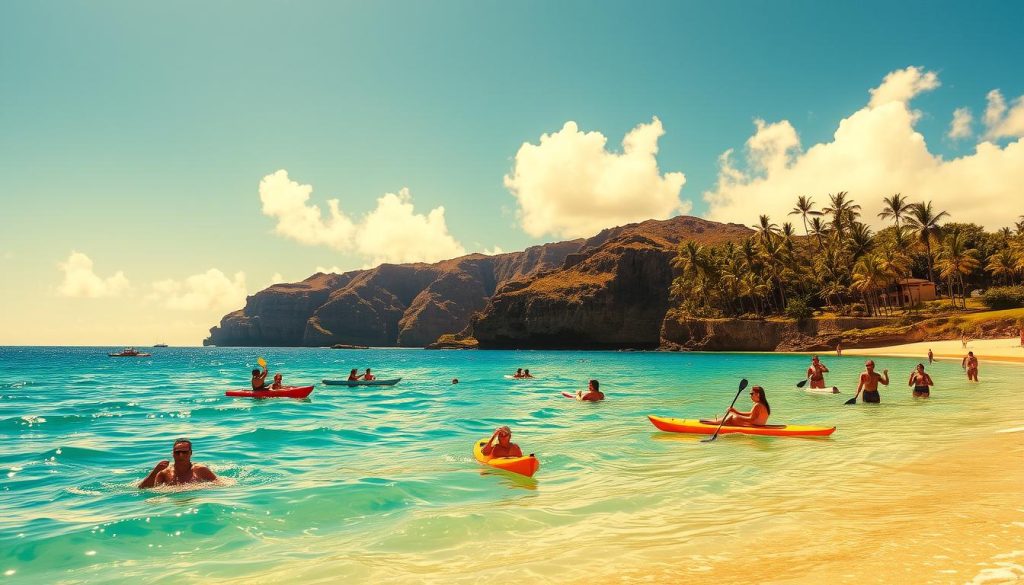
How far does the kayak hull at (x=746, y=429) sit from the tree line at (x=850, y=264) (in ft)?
243

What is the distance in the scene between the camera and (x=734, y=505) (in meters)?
8.85

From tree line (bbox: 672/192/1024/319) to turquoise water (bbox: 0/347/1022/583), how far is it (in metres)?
68.2

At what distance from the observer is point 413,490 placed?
10789 millimetres

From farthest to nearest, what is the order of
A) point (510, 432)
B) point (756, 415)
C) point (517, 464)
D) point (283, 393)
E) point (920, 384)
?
point (283, 393), point (920, 384), point (756, 415), point (510, 432), point (517, 464)

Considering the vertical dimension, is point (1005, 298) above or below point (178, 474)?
above

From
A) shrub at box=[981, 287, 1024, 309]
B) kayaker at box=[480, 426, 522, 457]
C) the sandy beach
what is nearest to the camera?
kayaker at box=[480, 426, 522, 457]

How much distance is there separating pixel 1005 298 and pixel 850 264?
2232cm

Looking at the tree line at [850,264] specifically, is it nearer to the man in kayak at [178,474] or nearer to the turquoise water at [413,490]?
the turquoise water at [413,490]

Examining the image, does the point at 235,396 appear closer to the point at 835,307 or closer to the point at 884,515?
the point at 884,515

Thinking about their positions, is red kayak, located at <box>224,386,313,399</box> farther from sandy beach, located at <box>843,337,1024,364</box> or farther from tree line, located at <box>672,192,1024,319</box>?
tree line, located at <box>672,192,1024,319</box>

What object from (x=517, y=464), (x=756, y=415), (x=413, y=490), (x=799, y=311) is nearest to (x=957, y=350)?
(x=799, y=311)

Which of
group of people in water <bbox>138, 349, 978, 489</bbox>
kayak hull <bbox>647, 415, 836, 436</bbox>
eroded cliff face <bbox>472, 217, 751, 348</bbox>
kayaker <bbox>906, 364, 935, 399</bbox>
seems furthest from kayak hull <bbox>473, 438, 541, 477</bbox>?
eroded cliff face <bbox>472, 217, 751, 348</bbox>

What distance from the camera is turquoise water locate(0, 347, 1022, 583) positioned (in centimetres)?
712

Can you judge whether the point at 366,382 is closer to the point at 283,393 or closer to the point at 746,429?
the point at 283,393
